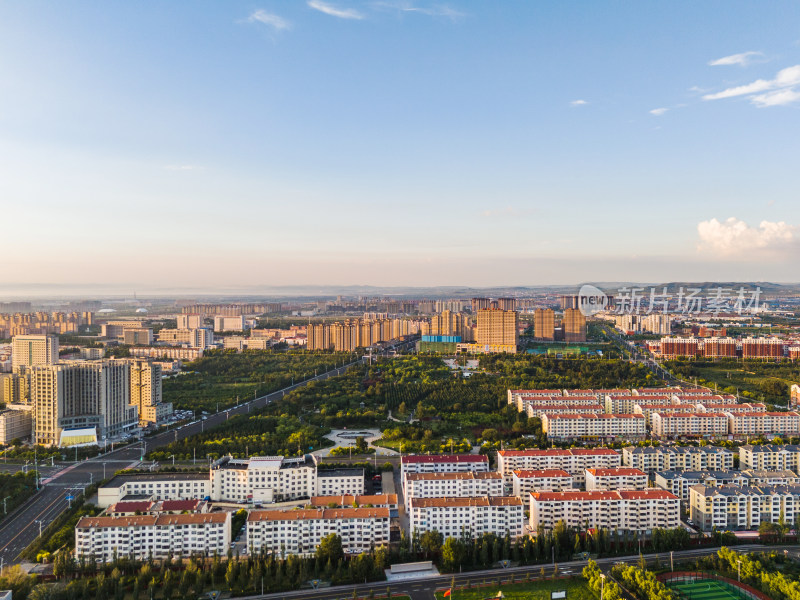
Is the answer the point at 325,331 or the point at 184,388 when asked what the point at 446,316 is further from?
the point at 184,388

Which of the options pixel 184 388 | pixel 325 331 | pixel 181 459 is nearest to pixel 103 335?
pixel 325 331

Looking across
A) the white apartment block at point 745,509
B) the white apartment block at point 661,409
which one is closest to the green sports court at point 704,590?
the white apartment block at point 745,509

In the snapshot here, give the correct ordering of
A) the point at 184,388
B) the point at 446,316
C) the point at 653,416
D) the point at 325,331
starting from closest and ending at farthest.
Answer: the point at 653,416
the point at 184,388
the point at 325,331
the point at 446,316

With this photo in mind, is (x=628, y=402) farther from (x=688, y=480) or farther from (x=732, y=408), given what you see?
(x=688, y=480)

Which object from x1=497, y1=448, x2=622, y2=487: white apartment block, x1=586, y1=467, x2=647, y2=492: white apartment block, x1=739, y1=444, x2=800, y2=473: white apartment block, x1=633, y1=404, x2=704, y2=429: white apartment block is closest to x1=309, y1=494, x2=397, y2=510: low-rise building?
x1=497, y1=448, x2=622, y2=487: white apartment block

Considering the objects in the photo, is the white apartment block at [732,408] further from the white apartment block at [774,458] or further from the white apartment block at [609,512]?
the white apartment block at [609,512]

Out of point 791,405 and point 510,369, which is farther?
point 510,369

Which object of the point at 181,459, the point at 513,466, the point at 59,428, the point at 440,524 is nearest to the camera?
the point at 440,524
